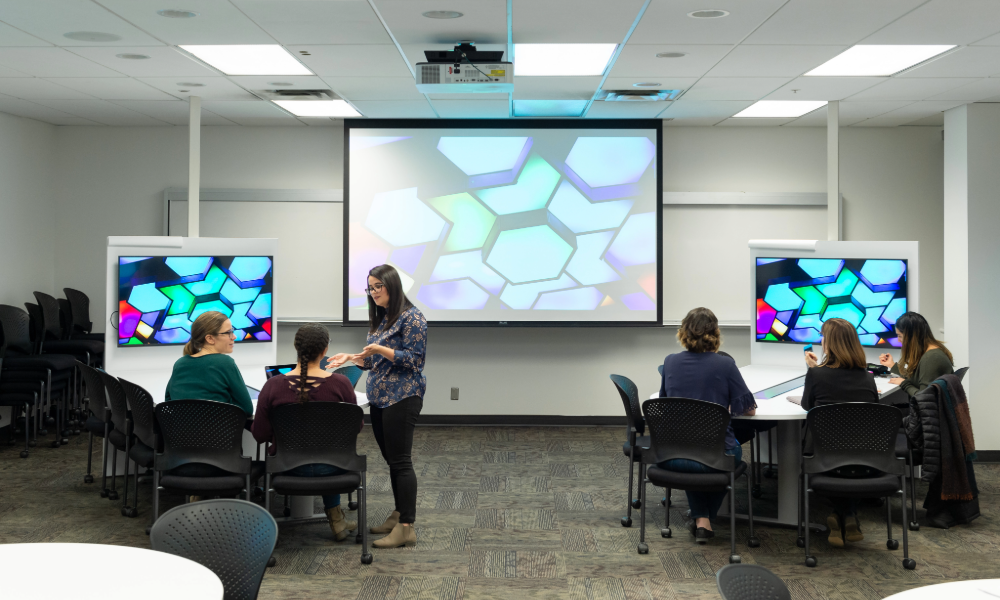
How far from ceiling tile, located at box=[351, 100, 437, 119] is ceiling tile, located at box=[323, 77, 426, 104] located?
0.42 feet

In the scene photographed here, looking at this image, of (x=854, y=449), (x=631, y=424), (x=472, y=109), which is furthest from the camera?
(x=472, y=109)

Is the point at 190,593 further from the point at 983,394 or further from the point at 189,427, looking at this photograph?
the point at 983,394

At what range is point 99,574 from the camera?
2.04 meters

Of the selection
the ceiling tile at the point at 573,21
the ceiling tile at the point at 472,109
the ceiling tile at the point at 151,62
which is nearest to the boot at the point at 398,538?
the ceiling tile at the point at 573,21

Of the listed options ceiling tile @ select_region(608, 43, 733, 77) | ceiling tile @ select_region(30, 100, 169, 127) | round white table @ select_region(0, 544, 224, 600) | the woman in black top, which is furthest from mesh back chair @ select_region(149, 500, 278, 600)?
ceiling tile @ select_region(30, 100, 169, 127)

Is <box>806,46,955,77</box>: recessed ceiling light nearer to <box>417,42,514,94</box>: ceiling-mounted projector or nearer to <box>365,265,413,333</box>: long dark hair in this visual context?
<box>417,42,514,94</box>: ceiling-mounted projector

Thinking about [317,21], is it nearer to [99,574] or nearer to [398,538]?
[398,538]

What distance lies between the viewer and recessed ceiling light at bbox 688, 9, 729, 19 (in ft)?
12.8

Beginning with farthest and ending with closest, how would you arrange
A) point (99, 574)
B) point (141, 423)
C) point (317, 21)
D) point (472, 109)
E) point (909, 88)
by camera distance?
point (472, 109) < point (909, 88) < point (141, 423) < point (317, 21) < point (99, 574)

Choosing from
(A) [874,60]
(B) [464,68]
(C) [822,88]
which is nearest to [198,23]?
(B) [464,68]

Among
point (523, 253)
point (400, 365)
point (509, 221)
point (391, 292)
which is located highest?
point (509, 221)

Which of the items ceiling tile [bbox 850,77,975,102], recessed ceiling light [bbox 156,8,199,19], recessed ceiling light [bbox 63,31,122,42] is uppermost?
ceiling tile [bbox 850,77,975,102]

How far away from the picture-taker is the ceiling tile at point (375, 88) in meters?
5.55

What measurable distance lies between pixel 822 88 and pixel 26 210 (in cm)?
691
